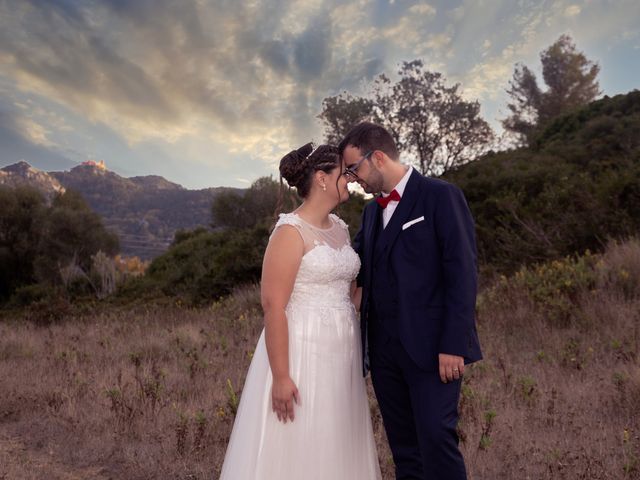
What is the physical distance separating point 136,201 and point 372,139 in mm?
135343

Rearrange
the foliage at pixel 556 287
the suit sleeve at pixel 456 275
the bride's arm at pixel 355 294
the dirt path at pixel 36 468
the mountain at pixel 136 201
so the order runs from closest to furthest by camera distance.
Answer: the suit sleeve at pixel 456 275 → the bride's arm at pixel 355 294 → the dirt path at pixel 36 468 → the foliage at pixel 556 287 → the mountain at pixel 136 201

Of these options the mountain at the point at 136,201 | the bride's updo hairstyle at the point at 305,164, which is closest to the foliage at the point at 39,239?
the mountain at the point at 136,201

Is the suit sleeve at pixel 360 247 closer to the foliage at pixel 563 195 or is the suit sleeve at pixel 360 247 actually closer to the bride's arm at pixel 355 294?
the bride's arm at pixel 355 294

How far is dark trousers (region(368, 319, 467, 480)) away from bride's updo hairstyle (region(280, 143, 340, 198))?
37.1 inches

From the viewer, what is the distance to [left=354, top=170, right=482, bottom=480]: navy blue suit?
2.57 meters

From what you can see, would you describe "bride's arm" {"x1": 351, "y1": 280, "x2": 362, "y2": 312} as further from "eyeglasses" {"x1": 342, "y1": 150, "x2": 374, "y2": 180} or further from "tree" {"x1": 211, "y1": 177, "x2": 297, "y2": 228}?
"tree" {"x1": 211, "y1": 177, "x2": 297, "y2": 228}

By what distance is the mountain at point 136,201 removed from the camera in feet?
311

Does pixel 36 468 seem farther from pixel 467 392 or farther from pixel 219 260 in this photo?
pixel 219 260

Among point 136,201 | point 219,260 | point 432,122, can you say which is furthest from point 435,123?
point 136,201

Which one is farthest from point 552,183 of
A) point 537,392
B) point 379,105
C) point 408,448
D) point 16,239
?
point 16,239

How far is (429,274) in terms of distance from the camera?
2.71 metres

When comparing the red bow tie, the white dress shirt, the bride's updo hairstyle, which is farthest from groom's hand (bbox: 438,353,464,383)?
the bride's updo hairstyle

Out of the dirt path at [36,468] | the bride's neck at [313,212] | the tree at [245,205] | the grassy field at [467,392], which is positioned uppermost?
the tree at [245,205]

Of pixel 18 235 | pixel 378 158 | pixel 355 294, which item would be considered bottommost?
pixel 355 294
